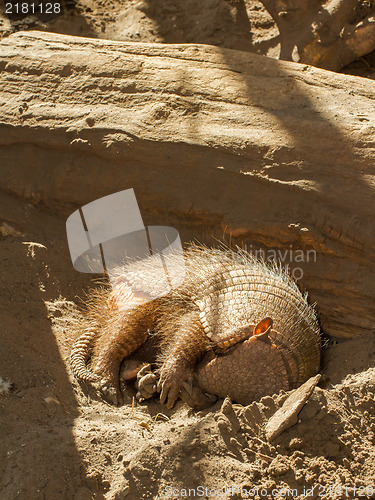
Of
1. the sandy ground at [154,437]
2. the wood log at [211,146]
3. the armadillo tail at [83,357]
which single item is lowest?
the armadillo tail at [83,357]

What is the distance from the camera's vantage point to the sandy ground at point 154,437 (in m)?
2.35

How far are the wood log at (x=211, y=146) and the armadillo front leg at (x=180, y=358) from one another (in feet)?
3.02

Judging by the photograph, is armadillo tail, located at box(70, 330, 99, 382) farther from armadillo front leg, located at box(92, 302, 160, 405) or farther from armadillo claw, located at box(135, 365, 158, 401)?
armadillo claw, located at box(135, 365, 158, 401)

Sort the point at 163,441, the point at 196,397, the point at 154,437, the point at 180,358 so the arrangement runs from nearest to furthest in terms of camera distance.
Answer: the point at 163,441
the point at 154,437
the point at 196,397
the point at 180,358

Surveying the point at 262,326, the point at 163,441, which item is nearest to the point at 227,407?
the point at 163,441

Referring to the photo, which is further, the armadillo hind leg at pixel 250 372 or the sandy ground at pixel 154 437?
the armadillo hind leg at pixel 250 372

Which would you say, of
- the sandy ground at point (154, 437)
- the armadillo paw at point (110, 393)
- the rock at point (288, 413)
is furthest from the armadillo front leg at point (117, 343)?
the rock at point (288, 413)

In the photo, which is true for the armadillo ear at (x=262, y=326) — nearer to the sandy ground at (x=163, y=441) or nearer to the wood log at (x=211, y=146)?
the sandy ground at (x=163, y=441)

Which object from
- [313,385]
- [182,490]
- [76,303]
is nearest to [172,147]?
[76,303]

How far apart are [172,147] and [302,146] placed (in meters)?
0.94

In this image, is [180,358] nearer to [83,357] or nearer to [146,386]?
[146,386]

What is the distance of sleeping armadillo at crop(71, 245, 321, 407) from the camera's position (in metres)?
2.91

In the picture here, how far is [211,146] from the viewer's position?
3795 mm

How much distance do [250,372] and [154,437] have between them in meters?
0.63
